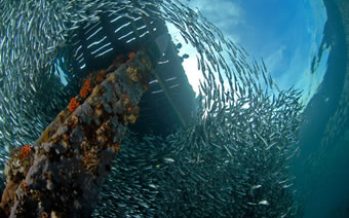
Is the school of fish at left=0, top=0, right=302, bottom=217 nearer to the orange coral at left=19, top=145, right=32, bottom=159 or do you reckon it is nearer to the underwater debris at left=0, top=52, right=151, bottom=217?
the underwater debris at left=0, top=52, right=151, bottom=217

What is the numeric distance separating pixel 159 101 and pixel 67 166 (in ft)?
25.5

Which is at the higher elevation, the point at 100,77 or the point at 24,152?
the point at 100,77

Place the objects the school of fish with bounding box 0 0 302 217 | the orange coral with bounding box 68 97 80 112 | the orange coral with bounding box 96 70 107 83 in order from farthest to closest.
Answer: the school of fish with bounding box 0 0 302 217, the orange coral with bounding box 96 70 107 83, the orange coral with bounding box 68 97 80 112

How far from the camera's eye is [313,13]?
12.6m

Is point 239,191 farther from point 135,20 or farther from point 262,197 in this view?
point 135,20

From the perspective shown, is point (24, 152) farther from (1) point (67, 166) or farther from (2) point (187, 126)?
(2) point (187, 126)

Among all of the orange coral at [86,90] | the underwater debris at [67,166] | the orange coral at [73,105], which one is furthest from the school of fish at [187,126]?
the underwater debris at [67,166]

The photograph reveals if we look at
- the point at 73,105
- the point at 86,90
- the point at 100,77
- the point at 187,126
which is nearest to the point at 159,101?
the point at 187,126

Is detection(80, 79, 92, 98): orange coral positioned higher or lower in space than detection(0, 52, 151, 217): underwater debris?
higher

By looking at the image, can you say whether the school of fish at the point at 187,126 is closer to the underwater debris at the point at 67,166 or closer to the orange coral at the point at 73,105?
the orange coral at the point at 73,105

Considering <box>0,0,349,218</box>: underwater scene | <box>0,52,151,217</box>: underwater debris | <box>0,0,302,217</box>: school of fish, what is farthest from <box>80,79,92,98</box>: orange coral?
Result: <box>0,0,302,217</box>: school of fish

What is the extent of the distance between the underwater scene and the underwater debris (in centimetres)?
1

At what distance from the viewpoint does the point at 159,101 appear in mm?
11281

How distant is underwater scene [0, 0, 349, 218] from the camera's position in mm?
3889
